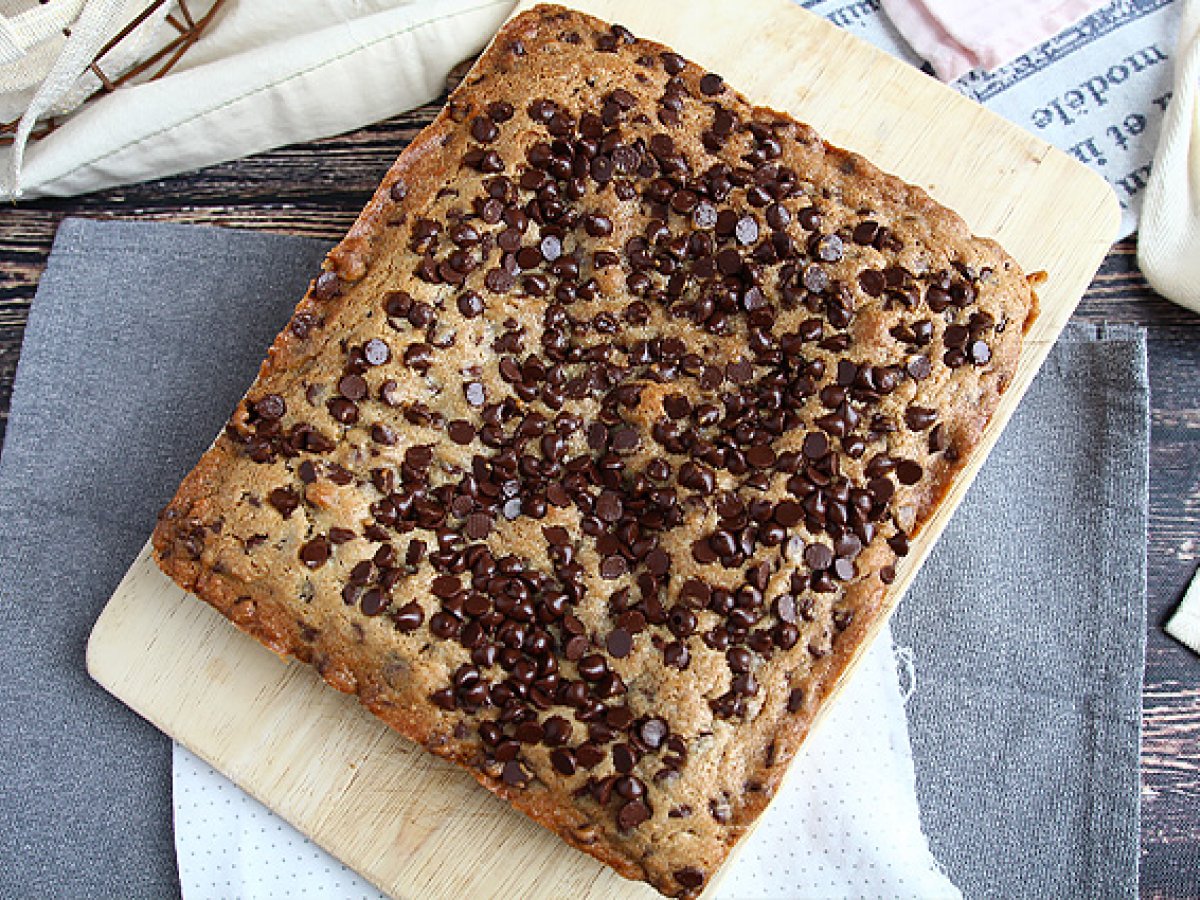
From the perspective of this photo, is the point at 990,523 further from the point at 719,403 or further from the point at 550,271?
the point at 550,271

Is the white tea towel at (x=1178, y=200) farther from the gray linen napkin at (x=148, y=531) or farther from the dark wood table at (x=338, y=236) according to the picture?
the gray linen napkin at (x=148, y=531)

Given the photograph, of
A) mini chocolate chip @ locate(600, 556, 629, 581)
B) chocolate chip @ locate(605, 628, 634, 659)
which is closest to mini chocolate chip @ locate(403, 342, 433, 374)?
mini chocolate chip @ locate(600, 556, 629, 581)

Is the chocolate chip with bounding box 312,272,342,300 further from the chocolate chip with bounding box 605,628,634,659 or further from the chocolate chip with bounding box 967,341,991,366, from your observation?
the chocolate chip with bounding box 967,341,991,366

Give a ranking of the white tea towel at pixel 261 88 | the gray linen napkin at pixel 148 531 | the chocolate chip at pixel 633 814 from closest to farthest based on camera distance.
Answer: the chocolate chip at pixel 633 814, the gray linen napkin at pixel 148 531, the white tea towel at pixel 261 88

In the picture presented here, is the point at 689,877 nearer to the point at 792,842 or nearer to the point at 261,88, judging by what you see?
Result: the point at 792,842

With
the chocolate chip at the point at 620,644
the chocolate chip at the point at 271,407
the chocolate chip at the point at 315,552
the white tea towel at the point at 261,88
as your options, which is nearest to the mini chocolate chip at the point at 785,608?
the chocolate chip at the point at 620,644
